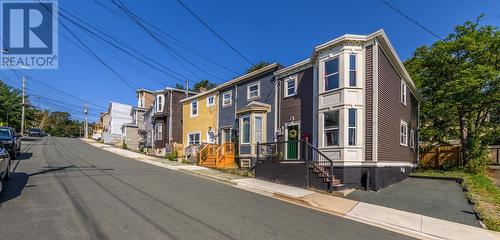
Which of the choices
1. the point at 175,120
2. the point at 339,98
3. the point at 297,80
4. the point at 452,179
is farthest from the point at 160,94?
the point at 452,179

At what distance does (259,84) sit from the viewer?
823 inches

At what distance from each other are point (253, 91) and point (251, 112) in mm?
2214

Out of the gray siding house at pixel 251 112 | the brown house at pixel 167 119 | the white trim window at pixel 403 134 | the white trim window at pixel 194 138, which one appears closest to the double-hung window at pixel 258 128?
the gray siding house at pixel 251 112

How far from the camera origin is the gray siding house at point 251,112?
64.7 ft

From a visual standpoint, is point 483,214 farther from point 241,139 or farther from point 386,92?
point 241,139

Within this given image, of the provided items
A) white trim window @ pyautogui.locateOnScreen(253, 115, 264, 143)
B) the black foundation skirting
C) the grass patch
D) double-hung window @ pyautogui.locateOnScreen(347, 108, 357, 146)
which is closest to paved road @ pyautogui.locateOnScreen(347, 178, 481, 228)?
the grass patch

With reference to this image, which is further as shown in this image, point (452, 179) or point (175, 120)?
point (175, 120)

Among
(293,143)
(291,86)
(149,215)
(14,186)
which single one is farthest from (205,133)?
(149,215)

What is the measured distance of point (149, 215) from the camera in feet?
23.3

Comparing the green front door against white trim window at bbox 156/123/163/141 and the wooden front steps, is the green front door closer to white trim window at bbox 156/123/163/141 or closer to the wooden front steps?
the wooden front steps

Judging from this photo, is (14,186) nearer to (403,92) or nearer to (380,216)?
(380,216)

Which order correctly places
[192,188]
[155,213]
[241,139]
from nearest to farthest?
[155,213]
[192,188]
[241,139]

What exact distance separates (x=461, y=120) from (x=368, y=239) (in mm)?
19909

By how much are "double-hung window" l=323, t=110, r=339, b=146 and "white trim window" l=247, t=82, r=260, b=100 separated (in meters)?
6.96
